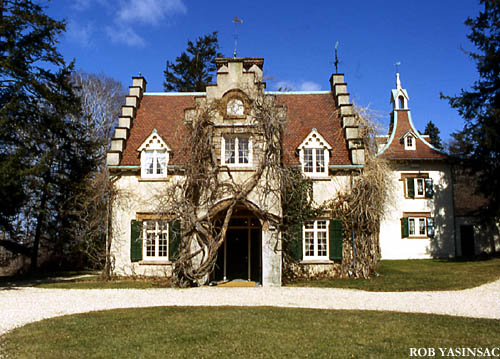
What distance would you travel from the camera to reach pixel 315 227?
19438 mm

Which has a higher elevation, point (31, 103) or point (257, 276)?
point (31, 103)

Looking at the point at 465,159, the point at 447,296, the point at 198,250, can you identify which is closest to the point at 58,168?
the point at 198,250

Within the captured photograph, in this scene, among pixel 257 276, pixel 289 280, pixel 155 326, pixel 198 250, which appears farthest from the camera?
pixel 257 276

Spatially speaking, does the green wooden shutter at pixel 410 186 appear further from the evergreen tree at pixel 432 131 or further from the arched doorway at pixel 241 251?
the evergreen tree at pixel 432 131

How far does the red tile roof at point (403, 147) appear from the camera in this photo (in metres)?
30.6

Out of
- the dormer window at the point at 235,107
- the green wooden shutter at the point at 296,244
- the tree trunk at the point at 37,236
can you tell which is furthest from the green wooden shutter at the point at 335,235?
the tree trunk at the point at 37,236

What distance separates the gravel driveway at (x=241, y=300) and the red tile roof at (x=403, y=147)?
15.3 metres

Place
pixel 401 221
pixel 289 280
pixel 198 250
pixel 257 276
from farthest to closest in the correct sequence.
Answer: pixel 401 221
pixel 257 276
pixel 289 280
pixel 198 250

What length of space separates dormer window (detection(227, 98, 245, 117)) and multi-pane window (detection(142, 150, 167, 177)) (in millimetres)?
3952

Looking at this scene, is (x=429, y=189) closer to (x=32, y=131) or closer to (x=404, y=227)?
(x=404, y=227)

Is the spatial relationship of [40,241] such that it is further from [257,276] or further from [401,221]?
[401,221]

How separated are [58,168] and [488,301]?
2289cm

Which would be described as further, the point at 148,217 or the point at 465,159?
the point at 465,159

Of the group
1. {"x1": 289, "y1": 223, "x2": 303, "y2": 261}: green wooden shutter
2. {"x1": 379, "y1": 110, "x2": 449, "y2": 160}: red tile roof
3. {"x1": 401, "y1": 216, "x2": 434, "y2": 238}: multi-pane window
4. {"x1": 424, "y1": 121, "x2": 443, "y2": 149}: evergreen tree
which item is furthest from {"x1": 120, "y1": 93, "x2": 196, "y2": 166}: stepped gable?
{"x1": 424, "y1": 121, "x2": 443, "y2": 149}: evergreen tree
